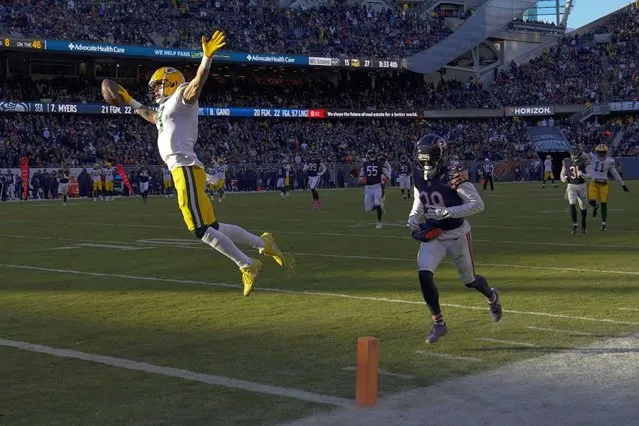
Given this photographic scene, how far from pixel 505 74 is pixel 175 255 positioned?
53617 mm

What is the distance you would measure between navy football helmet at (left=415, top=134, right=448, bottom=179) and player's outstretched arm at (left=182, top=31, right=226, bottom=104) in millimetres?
1958

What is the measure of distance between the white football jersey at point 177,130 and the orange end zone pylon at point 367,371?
3795 millimetres

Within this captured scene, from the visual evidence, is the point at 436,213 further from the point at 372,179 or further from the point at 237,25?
the point at 237,25

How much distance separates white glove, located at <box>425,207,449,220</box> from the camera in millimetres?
7416

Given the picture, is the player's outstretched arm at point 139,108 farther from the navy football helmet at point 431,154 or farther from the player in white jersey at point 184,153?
the navy football helmet at point 431,154

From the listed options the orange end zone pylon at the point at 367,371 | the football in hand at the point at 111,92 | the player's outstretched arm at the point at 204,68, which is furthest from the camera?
the football in hand at the point at 111,92

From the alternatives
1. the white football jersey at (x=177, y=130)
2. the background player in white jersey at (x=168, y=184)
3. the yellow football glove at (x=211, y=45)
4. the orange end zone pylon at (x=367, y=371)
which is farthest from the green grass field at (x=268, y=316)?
the background player in white jersey at (x=168, y=184)

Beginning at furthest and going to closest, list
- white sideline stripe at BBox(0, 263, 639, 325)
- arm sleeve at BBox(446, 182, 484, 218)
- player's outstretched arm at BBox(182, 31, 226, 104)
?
white sideline stripe at BBox(0, 263, 639, 325)
player's outstretched arm at BBox(182, 31, 226, 104)
arm sleeve at BBox(446, 182, 484, 218)

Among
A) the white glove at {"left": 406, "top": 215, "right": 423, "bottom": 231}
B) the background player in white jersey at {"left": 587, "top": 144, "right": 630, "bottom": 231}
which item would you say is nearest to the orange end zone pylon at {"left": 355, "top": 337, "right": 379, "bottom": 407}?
the white glove at {"left": 406, "top": 215, "right": 423, "bottom": 231}

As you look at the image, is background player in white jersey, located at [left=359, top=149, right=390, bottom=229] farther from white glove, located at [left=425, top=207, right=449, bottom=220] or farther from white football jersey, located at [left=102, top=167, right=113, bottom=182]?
white football jersey, located at [left=102, top=167, right=113, bottom=182]

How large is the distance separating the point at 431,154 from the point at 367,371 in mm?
2589

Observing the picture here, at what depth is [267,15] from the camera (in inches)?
2254

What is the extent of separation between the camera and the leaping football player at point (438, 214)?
Result: 741cm

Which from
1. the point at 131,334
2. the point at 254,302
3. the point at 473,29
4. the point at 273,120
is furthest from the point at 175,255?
the point at 473,29
